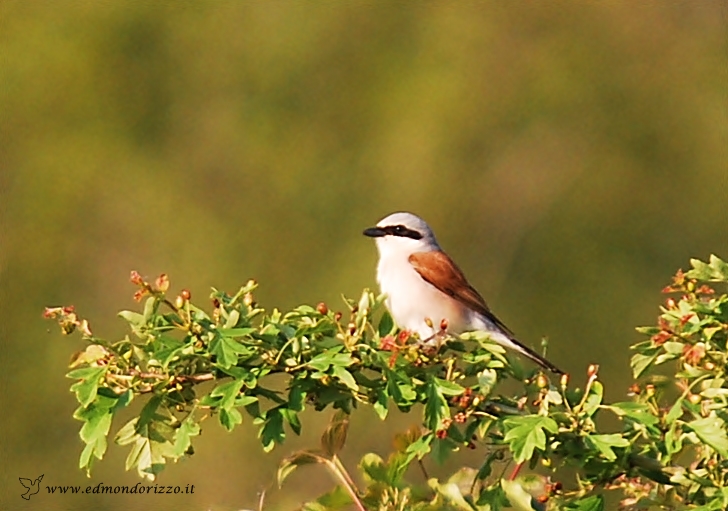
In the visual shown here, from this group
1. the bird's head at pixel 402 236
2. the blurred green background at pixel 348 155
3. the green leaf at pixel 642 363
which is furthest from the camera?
the blurred green background at pixel 348 155

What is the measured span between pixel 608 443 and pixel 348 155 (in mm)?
8833

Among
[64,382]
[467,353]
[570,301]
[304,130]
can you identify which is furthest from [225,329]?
[304,130]

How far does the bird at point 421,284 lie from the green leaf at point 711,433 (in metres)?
2.10

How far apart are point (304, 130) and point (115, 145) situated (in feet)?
5.24

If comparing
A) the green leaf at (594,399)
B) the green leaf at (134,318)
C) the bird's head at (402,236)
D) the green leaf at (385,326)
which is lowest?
the green leaf at (594,399)

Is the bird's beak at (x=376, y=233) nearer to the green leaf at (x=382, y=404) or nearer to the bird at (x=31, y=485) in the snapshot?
the bird at (x=31, y=485)

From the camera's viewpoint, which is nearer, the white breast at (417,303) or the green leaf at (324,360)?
the green leaf at (324,360)

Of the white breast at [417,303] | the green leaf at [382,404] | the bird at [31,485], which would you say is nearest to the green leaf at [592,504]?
the green leaf at [382,404]

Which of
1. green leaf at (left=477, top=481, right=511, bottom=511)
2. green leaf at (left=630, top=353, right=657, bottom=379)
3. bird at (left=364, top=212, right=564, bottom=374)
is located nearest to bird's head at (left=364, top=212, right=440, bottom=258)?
bird at (left=364, top=212, right=564, bottom=374)

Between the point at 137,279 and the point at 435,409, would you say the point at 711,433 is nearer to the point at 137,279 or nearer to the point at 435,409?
the point at 435,409

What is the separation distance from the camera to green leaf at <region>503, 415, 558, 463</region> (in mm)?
1922

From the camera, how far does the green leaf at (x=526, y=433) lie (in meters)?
1.92

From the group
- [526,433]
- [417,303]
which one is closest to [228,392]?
[526,433]

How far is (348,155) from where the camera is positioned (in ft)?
35.1
